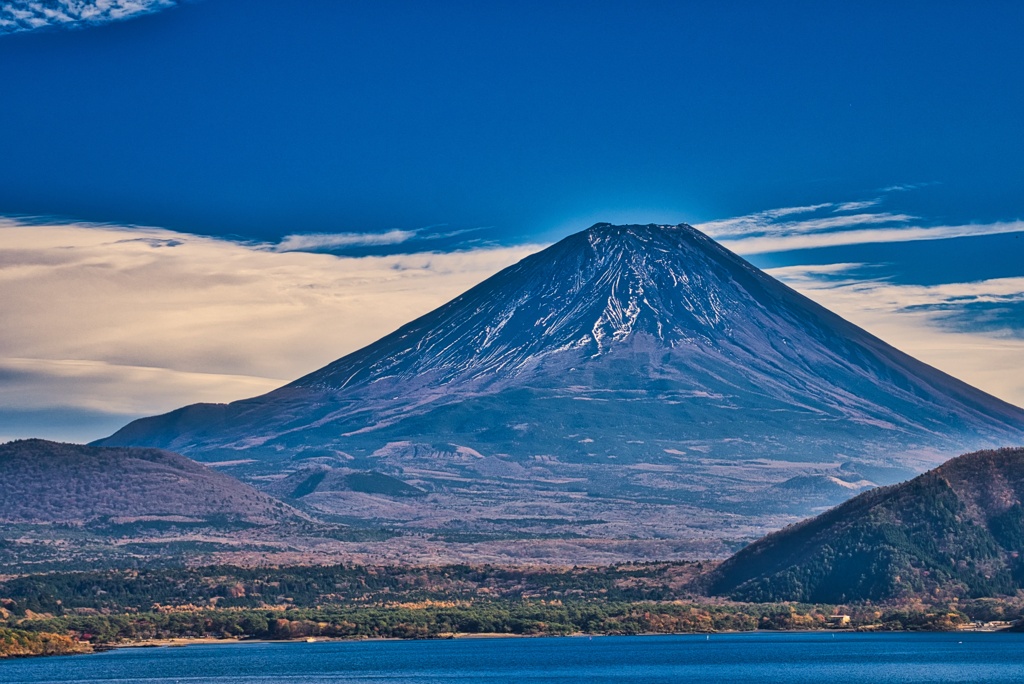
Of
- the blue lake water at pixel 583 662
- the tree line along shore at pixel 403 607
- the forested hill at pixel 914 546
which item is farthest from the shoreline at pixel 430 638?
the forested hill at pixel 914 546

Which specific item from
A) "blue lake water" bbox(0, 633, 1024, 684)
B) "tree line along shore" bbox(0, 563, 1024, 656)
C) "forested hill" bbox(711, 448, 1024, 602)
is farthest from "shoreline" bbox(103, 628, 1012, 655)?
"forested hill" bbox(711, 448, 1024, 602)

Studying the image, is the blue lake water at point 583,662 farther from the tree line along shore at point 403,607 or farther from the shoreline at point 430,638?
the tree line along shore at point 403,607

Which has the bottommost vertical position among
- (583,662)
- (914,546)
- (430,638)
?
(583,662)

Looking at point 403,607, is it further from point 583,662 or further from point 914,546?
point 914,546

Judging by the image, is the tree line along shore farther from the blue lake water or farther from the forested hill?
the forested hill

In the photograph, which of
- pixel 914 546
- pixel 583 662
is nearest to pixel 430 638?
pixel 583 662

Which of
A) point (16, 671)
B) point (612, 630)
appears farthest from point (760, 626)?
point (16, 671)
